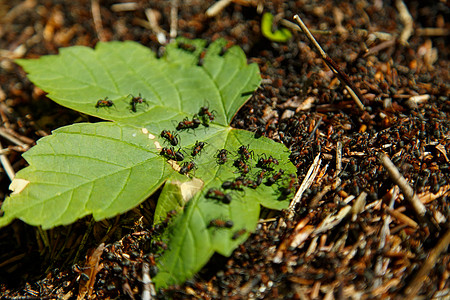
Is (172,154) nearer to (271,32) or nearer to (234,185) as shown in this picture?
(234,185)

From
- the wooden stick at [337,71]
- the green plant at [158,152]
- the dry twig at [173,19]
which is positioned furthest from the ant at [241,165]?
the dry twig at [173,19]

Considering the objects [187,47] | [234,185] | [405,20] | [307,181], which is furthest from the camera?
Result: [405,20]

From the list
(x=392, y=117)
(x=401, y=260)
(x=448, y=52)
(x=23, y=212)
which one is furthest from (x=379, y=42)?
(x=23, y=212)

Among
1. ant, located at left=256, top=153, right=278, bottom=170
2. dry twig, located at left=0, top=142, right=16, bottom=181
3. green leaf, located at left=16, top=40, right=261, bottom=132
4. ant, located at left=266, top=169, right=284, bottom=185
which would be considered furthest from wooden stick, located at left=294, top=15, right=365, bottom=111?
dry twig, located at left=0, top=142, right=16, bottom=181

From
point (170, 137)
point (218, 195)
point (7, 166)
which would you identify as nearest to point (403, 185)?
point (218, 195)

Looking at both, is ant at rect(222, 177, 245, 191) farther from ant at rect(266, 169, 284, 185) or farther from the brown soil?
the brown soil

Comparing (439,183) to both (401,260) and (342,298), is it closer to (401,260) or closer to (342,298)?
(401,260)
